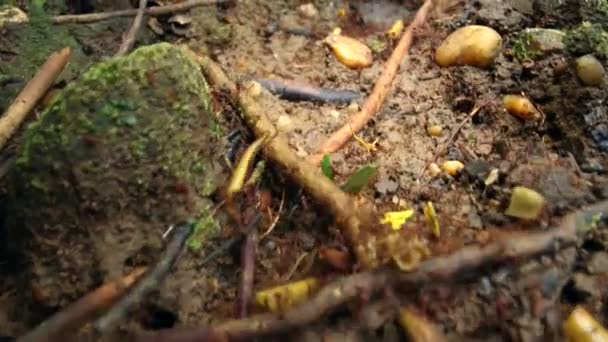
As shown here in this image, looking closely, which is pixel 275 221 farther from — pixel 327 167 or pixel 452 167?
pixel 452 167

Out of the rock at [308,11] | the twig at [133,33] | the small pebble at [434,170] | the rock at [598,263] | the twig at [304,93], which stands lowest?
the small pebble at [434,170]

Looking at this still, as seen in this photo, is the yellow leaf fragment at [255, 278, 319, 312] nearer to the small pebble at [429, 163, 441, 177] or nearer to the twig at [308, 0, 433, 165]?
the twig at [308, 0, 433, 165]

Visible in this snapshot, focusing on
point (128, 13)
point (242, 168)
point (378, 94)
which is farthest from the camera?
point (128, 13)

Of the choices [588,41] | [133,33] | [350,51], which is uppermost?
[588,41]

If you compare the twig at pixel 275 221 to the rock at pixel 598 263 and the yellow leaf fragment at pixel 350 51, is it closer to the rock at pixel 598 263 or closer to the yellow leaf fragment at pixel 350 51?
the yellow leaf fragment at pixel 350 51

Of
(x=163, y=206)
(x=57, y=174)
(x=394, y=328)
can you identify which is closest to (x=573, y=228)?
(x=394, y=328)

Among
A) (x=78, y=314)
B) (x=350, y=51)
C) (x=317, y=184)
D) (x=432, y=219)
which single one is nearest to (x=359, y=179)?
(x=317, y=184)

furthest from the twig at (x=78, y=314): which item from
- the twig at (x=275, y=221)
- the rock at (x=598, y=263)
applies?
the rock at (x=598, y=263)
